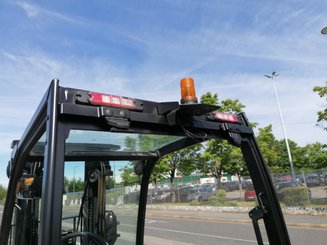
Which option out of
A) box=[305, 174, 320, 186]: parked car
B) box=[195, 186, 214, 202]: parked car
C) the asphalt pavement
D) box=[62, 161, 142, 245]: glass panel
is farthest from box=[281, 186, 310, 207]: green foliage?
box=[62, 161, 142, 245]: glass panel

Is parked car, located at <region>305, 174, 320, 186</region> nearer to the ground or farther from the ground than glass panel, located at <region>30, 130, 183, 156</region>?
farther from the ground

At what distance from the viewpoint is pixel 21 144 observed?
1949mm

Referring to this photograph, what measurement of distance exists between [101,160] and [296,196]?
16732 mm

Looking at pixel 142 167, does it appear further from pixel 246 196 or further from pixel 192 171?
pixel 192 171

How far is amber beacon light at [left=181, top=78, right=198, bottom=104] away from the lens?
64.1 inches

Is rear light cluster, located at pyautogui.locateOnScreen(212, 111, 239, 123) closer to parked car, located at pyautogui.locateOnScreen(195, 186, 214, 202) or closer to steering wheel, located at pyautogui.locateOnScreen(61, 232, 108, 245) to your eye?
steering wheel, located at pyautogui.locateOnScreen(61, 232, 108, 245)

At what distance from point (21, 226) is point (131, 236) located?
2.98 feet

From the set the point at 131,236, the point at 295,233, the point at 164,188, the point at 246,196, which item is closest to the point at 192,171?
the point at 164,188

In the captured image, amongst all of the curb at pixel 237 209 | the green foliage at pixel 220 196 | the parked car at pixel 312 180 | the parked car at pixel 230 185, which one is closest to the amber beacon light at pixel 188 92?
the curb at pixel 237 209

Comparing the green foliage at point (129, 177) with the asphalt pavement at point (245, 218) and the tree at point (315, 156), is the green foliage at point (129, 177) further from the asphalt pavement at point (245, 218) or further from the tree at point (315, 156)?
the tree at point (315, 156)

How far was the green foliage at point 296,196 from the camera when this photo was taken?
55.1ft

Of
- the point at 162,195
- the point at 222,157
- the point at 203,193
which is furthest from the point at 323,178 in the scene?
the point at 162,195

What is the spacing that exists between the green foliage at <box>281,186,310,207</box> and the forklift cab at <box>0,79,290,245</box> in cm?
1575

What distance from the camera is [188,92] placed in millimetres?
1647
